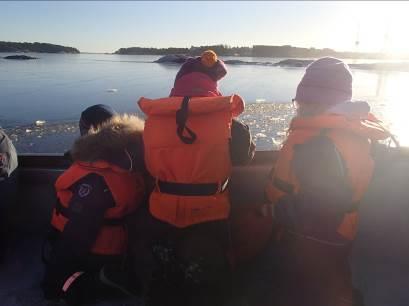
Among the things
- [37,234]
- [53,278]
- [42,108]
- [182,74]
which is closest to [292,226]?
[182,74]

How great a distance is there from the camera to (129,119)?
1.67 m

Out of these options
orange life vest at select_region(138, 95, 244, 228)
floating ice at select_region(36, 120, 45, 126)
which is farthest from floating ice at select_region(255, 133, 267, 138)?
orange life vest at select_region(138, 95, 244, 228)

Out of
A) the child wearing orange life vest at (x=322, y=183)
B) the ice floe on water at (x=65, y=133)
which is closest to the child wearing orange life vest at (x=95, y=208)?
the child wearing orange life vest at (x=322, y=183)

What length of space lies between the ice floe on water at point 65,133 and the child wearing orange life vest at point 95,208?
5.89ft

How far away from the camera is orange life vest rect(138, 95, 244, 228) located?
1.42 meters

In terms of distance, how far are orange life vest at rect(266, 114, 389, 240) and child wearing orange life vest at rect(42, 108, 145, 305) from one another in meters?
0.63

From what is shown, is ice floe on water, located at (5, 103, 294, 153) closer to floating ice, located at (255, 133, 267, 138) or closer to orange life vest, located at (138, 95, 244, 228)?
floating ice, located at (255, 133, 267, 138)

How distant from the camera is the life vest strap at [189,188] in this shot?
1.45 meters

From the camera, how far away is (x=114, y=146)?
1.56 meters

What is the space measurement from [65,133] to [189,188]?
322cm

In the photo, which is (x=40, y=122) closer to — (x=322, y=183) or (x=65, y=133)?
(x=65, y=133)

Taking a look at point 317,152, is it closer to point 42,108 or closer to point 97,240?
point 97,240

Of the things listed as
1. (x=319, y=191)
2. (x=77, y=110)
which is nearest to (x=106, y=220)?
(x=319, y=191)

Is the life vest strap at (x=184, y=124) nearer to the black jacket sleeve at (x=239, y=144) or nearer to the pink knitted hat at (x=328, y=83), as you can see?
the black jacket sleeve at (x=239, y=144)
